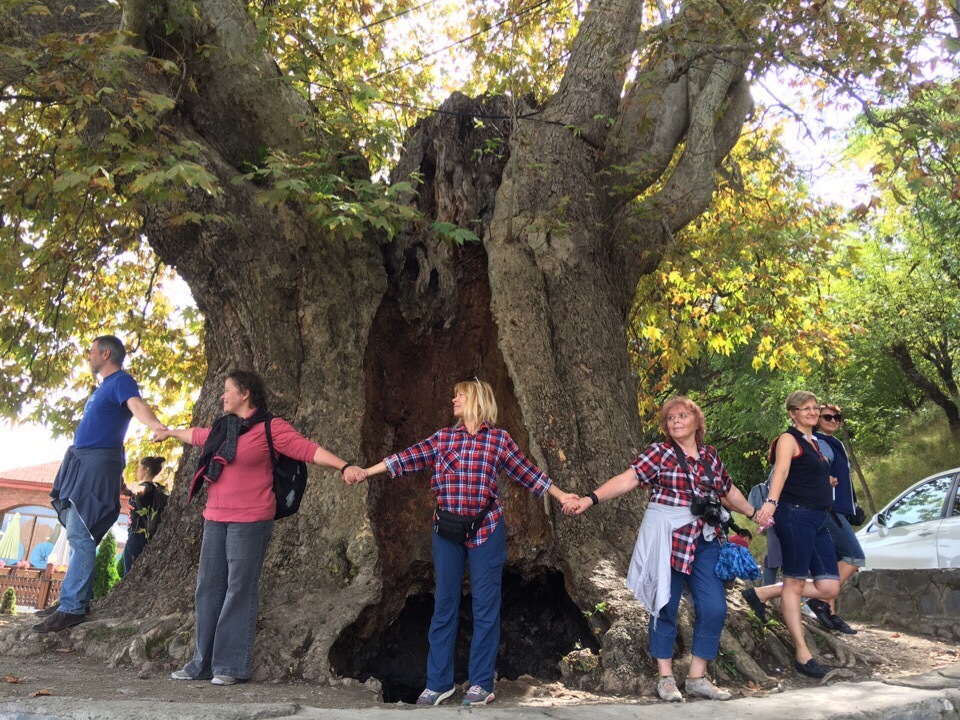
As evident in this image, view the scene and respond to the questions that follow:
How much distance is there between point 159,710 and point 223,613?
1.23m

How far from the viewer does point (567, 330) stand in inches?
278

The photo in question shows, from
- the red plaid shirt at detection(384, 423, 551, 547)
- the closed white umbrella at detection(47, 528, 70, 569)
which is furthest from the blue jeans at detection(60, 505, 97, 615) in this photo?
the closed white umbrella at detection(47, 528, 70, 569)

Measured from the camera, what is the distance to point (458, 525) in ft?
16.0

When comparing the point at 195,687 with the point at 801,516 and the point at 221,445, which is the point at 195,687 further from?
the point at 801,516

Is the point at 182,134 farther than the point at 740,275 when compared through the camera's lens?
No

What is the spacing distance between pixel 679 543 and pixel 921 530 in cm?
498

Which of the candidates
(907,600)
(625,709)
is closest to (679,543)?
(625,709)

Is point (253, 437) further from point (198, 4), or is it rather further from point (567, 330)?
point (198, 4)

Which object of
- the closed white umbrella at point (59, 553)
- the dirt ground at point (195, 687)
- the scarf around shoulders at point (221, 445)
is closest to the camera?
the dirt ground at point (195, 687)

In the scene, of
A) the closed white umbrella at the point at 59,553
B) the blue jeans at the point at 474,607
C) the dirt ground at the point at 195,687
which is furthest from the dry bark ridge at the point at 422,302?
the closed white umbrella at the point at 59,553

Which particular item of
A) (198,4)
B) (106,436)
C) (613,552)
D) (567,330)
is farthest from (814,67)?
(106,436)

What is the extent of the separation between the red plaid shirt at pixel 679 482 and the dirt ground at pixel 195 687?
90 cm

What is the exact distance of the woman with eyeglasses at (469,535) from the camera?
4871mm

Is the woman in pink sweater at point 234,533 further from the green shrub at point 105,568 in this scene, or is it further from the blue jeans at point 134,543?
the green shrub at point 105,568
